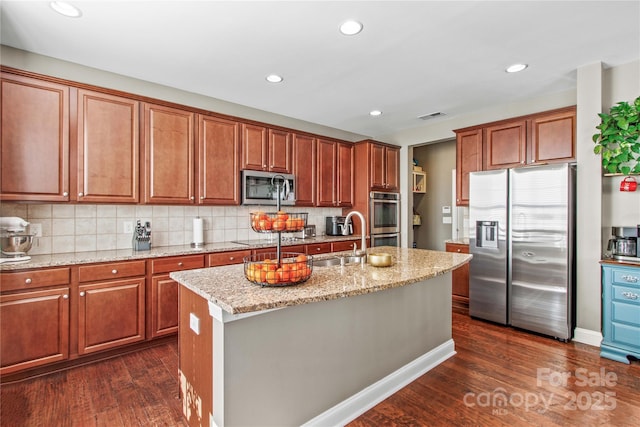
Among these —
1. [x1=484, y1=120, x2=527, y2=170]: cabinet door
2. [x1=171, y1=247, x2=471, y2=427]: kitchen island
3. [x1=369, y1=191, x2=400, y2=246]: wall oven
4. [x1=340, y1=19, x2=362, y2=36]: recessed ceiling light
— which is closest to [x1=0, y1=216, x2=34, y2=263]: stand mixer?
[x1=171, y1=247, x2=471, y2=427]: kitchen island

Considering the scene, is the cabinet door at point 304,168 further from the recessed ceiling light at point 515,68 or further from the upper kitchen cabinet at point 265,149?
the recessed ceiling light at point 515,68

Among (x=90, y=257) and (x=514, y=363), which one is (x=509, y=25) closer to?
(x=514, y=363)

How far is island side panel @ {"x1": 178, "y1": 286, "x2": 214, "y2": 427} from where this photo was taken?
156 centimetres

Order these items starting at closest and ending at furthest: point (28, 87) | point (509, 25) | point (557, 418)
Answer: point (557, 418), point (509, 25), point (28, 87)

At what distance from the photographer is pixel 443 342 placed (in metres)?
2.66

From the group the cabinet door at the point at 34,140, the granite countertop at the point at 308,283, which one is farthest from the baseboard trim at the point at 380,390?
the cabinet door at the point at 34,140

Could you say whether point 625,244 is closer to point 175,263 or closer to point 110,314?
point 175,263

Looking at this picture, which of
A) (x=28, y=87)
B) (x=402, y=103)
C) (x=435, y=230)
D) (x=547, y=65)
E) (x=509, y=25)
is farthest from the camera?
(x=435, y=230)

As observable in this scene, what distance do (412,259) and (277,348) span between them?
1.35m

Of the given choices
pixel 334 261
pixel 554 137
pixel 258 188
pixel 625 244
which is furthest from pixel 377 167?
pixel 625 244

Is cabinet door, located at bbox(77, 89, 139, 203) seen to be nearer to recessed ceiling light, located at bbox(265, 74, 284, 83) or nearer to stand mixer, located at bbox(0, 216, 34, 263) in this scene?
stand mixer, located at bbox(0, 216, 34, 263)

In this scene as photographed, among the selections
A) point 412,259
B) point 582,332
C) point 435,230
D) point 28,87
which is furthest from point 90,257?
point 435,230

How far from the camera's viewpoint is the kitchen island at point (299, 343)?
1.44 metres

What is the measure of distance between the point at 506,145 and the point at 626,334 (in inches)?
83.6
